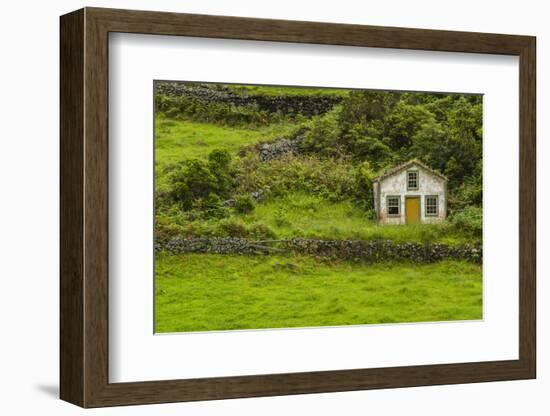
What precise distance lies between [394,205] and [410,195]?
0.41 ft

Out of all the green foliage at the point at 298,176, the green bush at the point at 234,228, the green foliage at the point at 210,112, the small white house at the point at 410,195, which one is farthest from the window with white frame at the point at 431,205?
the green bush at the point at 234,228

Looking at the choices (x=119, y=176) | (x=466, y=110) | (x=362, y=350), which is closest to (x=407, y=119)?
(x=466, y=110)

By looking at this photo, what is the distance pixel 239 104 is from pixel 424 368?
6.85ft

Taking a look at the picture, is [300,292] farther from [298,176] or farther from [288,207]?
[298,176]

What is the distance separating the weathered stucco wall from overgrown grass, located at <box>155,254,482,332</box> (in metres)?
0.31

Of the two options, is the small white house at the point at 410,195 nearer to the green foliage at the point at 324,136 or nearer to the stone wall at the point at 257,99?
the green foliage at the point at 324,136

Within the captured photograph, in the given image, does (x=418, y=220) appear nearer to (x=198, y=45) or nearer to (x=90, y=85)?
(x=198, y=45)

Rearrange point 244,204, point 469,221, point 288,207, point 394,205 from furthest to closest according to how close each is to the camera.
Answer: point 469,221, point 394,205, point 288,207, point 244,204

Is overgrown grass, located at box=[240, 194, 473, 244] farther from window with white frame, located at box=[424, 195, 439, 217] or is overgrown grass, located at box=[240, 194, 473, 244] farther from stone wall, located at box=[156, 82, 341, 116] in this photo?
stone wall, located at box=[156, 82, 341, 116]

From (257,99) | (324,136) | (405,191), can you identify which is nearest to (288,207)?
(324,136)

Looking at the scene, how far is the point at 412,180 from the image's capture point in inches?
324

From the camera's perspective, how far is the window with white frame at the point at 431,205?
8.27 meters

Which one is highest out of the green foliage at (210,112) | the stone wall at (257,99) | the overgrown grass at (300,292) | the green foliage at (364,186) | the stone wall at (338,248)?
the stone wall at (257,99)

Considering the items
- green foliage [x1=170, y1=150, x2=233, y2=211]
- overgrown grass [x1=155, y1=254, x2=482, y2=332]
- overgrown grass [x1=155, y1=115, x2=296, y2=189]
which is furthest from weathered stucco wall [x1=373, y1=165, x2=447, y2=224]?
green foliage [x1=170, y1=150, x2=233, y2=211]
